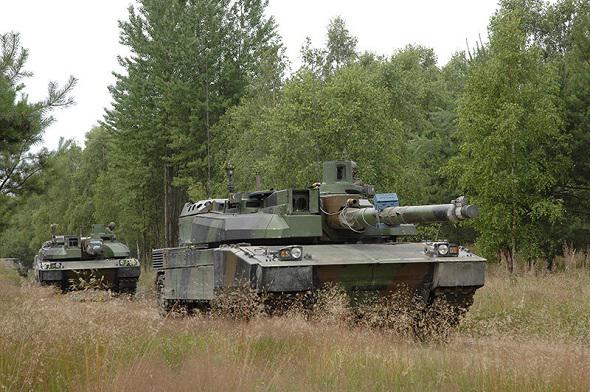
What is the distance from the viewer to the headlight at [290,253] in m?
9.97

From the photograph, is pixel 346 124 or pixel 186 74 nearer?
pixel 346 124

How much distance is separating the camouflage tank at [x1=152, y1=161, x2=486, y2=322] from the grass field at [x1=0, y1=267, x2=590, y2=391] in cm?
91

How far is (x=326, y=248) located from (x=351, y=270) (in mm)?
708

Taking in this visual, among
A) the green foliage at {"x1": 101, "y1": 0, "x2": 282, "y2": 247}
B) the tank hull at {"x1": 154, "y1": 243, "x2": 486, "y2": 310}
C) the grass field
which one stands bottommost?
the grass field

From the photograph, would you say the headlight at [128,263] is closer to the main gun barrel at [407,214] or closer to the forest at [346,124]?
the forest at [346,124]

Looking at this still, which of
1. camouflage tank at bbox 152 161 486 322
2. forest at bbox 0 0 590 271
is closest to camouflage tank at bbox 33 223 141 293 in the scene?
forest at bbox 0 0 590 271

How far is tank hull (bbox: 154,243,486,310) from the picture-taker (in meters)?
9.80

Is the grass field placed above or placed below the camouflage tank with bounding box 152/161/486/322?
below

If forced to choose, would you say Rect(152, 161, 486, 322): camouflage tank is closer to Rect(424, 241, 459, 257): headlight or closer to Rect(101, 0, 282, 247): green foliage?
Rect(424, 241, 459, 257): headlight

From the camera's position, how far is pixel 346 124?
23.3 m

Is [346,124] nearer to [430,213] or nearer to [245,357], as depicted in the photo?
[430,213]

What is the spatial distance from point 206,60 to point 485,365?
25807 mm

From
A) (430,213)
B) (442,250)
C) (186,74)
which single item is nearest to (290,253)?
(430,213)

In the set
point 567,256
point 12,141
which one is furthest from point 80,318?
point 567,256
